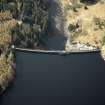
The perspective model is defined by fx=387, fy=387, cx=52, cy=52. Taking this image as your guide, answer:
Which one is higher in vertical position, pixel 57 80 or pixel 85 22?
pixel 85 22

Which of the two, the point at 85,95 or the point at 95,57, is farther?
the point at 95,57

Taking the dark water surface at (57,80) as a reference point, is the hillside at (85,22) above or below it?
above

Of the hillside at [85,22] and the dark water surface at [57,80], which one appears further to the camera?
the hillside at [85,22]

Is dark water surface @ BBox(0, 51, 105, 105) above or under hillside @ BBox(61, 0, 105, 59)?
under

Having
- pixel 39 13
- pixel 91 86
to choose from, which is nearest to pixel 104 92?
pixel 91 86

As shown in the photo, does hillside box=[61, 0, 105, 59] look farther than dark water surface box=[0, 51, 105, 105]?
Yes

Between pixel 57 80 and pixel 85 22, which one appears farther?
pixel 85 22

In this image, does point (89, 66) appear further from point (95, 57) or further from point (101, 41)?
point (101, 41)

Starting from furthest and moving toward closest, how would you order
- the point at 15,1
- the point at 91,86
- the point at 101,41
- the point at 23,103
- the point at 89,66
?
the point at 15,1
the point at 101,41
the point at 89,66
the point at 91,86
the point at 23,103
